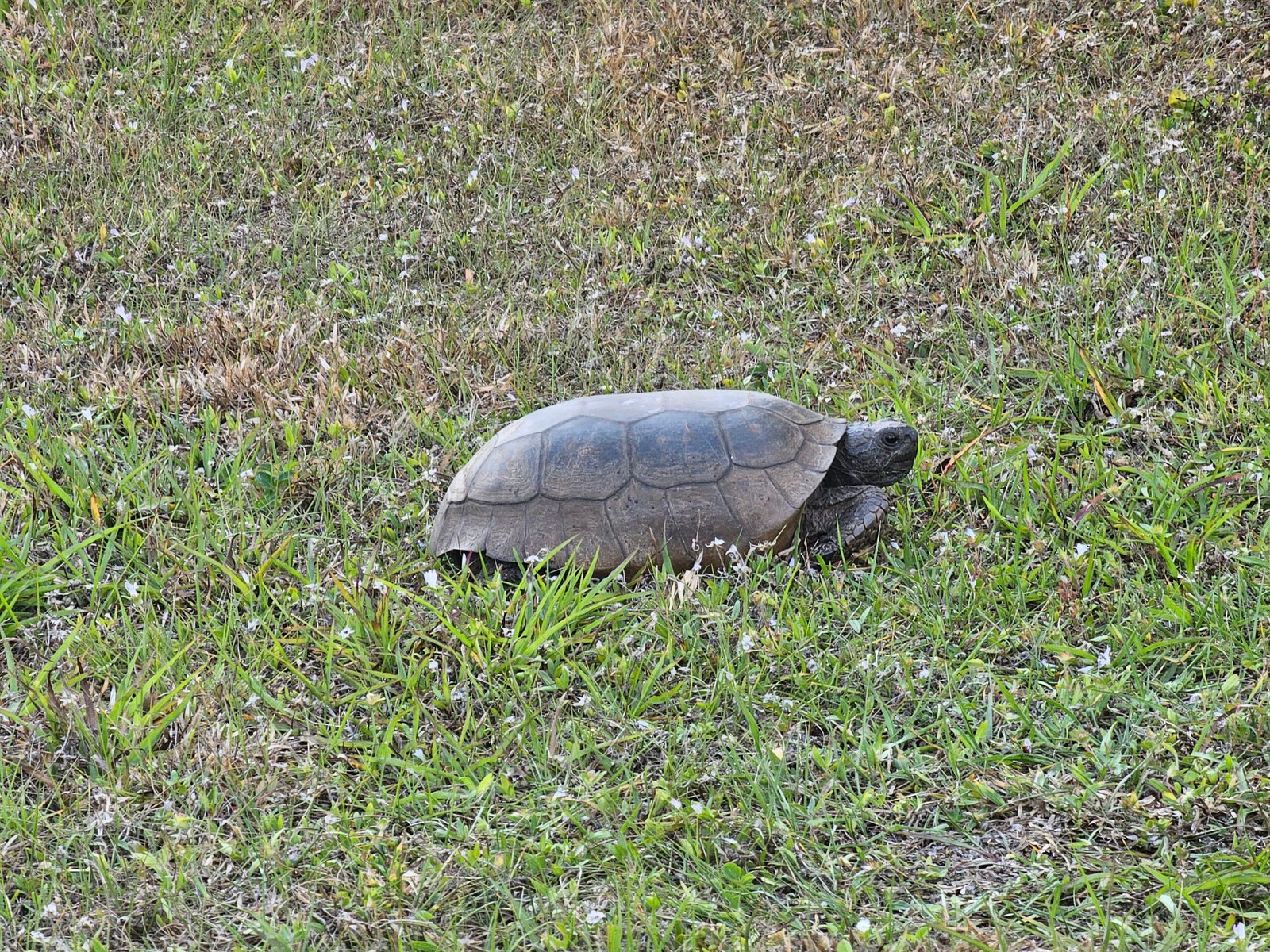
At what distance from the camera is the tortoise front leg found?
388cm

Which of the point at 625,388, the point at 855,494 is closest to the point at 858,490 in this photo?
the point at 855,494

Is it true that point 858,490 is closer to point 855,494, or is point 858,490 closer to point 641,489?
point 855,494

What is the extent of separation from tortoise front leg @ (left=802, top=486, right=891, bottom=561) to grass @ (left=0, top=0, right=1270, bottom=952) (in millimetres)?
116

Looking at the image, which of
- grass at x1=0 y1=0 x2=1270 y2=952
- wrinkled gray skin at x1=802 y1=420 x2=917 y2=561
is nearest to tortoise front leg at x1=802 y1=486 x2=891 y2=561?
wrinkled gray skin at x1=802 y1=420 x2=917 y2=561

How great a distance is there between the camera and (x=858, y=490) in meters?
4.01

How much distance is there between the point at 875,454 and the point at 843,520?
10.5 inches

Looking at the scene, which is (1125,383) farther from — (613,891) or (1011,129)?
(613,891)

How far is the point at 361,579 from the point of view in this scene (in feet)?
12.3

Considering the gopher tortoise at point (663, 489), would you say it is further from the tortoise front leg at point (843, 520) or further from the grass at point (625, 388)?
the grass at point (625, 388)

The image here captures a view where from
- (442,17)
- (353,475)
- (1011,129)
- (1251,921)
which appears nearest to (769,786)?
(1251,921)

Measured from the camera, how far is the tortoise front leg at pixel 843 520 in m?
3.88

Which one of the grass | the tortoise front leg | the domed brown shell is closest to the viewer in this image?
the grass

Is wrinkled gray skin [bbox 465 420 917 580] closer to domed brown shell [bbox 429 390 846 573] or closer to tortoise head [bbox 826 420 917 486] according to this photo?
tortoise head [bbox 826 420 917 486]

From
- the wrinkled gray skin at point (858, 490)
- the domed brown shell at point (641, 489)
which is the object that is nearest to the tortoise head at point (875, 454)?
the wrinkled gray skin at point (858, 490)
